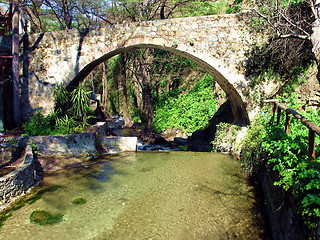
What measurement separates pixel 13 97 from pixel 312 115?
8.02 meters

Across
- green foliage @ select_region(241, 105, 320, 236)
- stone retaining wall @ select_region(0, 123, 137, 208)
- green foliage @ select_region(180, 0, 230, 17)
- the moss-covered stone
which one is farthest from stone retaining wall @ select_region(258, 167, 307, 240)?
green foliage @ select_region(180, 0, 230, 17)

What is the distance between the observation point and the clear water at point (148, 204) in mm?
3402

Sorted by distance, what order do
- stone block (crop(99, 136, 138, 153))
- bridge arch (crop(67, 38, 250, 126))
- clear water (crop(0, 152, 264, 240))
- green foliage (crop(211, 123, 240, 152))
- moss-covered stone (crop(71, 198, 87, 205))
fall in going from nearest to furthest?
clear water (crop(0, 152, 264, 240)) < moss-covered stone (crop(71, 198, 87, 205)) < bridge arch (crop(67, 38, 250, 126)) < stone block (crop(99, 136, 138, 153)) < green foliage (crop(211, 123, 240, 152))

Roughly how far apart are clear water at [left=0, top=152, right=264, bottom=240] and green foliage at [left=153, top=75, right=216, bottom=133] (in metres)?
4.61

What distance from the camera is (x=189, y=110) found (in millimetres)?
11367

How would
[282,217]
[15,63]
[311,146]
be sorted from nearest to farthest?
1. [311,146]
2. [282,217]
3. [15,63]

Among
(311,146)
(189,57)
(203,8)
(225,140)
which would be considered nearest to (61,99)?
(189,57)

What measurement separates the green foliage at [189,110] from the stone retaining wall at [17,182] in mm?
6988

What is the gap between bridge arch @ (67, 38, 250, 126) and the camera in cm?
721

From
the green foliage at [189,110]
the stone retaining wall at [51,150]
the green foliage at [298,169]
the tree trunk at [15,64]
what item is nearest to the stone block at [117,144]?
the stone retaining wall at [51,150]

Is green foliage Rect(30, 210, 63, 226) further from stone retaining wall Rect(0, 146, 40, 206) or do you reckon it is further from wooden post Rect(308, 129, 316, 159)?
wooden post Rect(308, 129, 316, 159)

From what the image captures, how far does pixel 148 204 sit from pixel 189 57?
16.3 feet

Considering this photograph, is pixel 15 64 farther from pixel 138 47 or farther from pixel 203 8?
pixel 203 8

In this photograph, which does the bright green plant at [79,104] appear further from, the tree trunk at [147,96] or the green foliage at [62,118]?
the tree trunk at [147,96]
